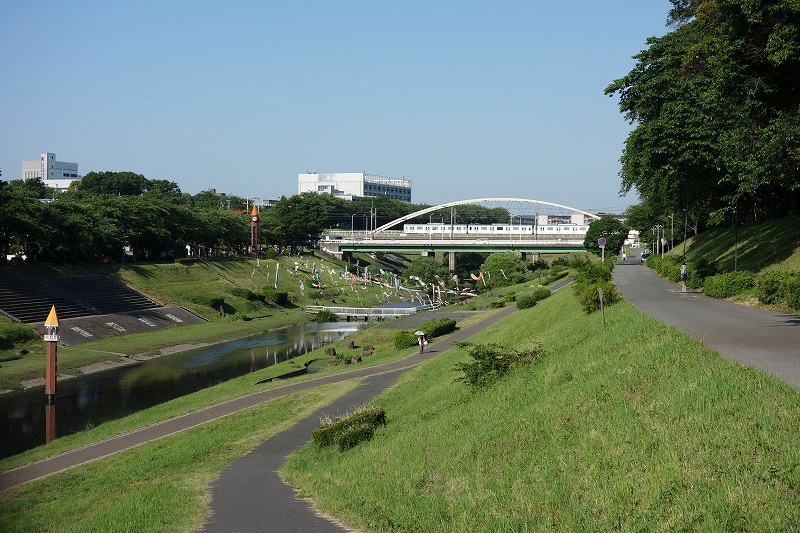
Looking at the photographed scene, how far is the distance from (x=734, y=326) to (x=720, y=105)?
15086mm

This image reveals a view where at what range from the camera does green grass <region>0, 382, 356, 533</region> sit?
15.8m

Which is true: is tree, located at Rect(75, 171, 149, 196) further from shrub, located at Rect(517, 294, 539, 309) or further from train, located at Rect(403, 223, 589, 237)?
shrub, located at Rect(517, 294, 539, 309)

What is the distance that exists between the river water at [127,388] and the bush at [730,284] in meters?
28.4

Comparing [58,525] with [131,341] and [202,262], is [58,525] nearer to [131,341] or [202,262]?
[131,341]

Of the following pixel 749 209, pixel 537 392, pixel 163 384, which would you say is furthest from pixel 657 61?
pixel 163 384

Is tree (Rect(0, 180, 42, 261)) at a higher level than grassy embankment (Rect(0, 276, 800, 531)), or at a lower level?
higher

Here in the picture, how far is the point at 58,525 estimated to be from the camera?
54.3 feet

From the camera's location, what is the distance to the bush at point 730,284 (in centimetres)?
3366

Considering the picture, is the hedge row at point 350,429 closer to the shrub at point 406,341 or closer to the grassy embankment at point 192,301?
the shrub at point 406,341

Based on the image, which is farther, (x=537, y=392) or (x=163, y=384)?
(x=163, y=384)

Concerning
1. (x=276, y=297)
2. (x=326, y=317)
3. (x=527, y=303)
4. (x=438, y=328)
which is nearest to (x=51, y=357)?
(x=438, y=328)

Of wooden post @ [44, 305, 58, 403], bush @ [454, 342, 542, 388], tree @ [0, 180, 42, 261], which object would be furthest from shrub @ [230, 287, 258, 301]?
bush @ [454, 342, 542, 388]

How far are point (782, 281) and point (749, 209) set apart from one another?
3653 centimetres

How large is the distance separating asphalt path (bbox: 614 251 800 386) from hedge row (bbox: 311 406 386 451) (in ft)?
29.1
